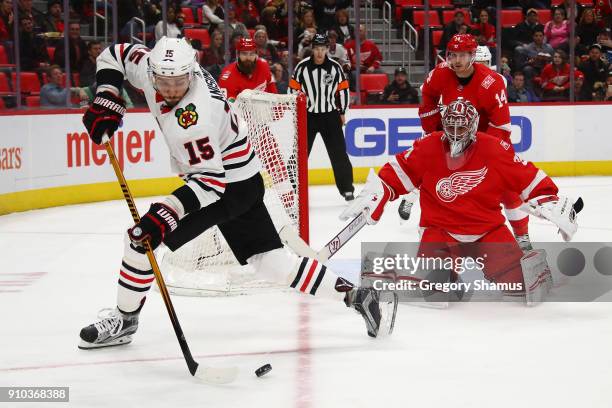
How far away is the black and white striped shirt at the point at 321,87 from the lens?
8203 millimetres

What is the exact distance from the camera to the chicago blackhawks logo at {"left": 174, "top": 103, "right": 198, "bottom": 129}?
3549 millimetres

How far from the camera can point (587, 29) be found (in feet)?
37.7

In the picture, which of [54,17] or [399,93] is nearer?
[54,17]

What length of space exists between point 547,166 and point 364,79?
205 centimetres

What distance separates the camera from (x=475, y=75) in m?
5.73

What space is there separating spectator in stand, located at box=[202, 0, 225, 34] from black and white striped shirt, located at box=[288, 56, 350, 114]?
2.18m

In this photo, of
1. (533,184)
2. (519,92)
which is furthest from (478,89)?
(519,92)

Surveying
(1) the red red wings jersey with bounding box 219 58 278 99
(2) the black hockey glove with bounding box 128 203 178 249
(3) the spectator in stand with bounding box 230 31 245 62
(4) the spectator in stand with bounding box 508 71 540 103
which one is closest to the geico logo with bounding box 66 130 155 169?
(1) the red red wings jersey with bounding box 219 58 278 99

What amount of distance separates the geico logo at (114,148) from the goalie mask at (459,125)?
4429mm

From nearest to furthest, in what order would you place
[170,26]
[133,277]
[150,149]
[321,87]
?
[133,277], [321,87], [150,149], [170,26]

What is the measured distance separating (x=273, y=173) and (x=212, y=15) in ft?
17.0

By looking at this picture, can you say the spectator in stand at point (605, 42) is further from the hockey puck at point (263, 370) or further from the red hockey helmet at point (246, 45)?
the hockey puck at point (263, 370)

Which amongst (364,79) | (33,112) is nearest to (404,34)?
(364,79)

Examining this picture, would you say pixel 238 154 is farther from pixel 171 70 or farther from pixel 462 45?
pixel 462 45
